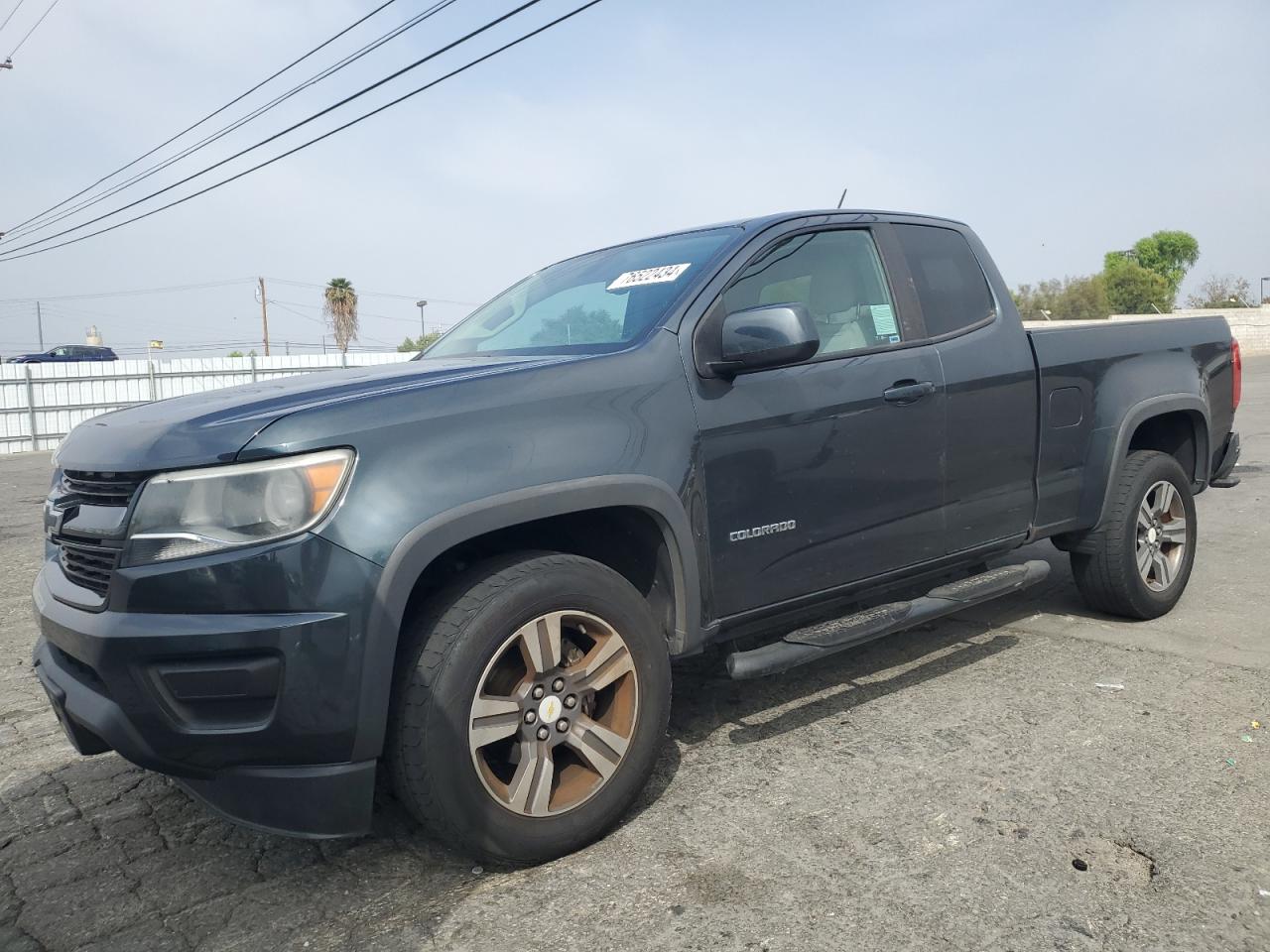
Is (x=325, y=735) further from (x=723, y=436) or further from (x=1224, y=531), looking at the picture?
(x=1224, y=531)

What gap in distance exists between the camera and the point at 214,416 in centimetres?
250

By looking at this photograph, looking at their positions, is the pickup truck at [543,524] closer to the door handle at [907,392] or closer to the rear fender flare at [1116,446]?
the door handle at [907,392]

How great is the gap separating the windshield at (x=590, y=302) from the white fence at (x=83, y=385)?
1852 cm

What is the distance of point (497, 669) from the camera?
2.66 metres

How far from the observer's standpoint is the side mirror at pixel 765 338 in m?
3.04

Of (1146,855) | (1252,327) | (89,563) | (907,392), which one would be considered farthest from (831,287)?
(1252,327)

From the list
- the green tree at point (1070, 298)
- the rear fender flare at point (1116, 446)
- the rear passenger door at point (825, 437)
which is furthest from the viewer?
the green tree at point (1070, 298)

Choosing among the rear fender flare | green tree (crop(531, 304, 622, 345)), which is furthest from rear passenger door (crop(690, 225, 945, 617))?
the rear fender flare

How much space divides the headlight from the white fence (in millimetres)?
20173

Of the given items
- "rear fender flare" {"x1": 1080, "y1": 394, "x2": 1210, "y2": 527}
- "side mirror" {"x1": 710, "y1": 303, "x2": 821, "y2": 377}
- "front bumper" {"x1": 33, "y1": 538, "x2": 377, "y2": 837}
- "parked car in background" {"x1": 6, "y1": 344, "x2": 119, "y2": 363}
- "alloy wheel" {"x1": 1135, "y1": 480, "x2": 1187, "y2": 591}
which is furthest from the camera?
"parked car in background" {"x1": 6, "y1": 344, "x2": 119, "y2": 363}

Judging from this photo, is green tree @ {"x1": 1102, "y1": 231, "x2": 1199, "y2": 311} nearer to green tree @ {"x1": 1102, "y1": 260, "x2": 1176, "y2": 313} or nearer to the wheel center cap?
green tree @ {"x1": 1102, "y1": 260, "x2": 1176, "y2": 313}

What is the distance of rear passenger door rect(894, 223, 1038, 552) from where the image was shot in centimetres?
385

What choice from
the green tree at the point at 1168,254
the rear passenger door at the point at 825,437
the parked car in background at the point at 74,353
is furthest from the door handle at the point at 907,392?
the green tree at the point at 1168,254

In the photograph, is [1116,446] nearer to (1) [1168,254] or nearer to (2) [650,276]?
(2) [650,276]
